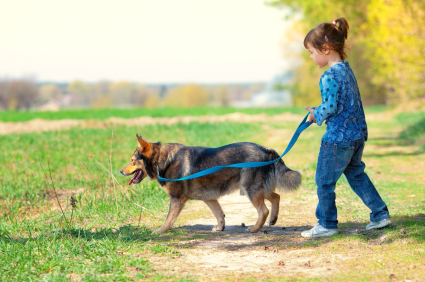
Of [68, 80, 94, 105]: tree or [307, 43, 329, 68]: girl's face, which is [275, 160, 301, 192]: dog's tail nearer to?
[307, 43, 329, 68]: girl's face

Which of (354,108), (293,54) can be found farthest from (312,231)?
(293,54)

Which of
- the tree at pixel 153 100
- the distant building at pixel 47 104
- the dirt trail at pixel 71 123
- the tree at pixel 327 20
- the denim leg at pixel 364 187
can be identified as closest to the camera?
the denim leg at pixel 364 187

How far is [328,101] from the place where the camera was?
463cm

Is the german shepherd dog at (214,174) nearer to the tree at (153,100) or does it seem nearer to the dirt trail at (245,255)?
the dirt trail at (245,255)

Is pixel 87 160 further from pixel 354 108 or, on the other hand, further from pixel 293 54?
pixel 293 54

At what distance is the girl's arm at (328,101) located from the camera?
182 inches

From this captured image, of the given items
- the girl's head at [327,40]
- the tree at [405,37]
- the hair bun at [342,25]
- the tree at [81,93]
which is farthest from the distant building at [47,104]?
the hair bun at [342,25]

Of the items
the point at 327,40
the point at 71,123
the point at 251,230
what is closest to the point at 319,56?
the point at 327,40

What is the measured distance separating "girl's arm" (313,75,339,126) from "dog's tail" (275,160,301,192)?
1.01 m

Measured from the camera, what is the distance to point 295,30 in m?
50.3

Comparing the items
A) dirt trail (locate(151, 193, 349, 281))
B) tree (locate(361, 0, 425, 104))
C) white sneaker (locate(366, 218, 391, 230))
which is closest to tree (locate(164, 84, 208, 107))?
tree (locate(361, 0, 425, 104))

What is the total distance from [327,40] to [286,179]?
175cm

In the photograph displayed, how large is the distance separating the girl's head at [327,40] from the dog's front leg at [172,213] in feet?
7.94

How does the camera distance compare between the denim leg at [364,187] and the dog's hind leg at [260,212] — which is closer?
the denim leg at [364,187]
